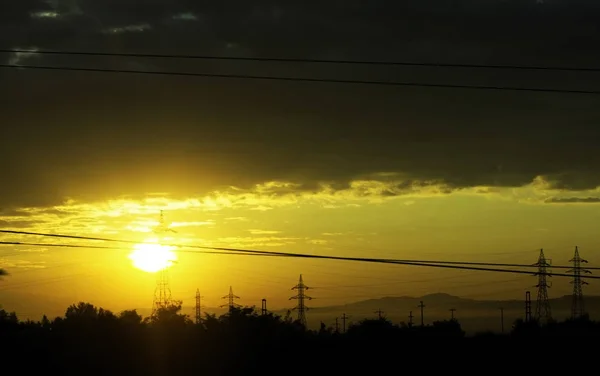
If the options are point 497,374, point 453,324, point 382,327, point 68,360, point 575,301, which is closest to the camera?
point 497,374

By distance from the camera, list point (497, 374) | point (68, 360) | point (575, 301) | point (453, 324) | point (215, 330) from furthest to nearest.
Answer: point (575, 301) → point (453, 324) → point (215, 330) → point (68, 360) → point (497, 374)

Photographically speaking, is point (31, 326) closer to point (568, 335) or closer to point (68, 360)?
point (68, 360)

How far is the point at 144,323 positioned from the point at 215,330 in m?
7.29

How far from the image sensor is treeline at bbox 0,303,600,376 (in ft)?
196

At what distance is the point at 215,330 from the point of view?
67750mm

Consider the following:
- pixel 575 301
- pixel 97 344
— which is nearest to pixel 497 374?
pixel 97 344

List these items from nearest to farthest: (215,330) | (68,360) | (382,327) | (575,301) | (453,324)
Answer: (68,360)
(215,330)
(382,327)
(453,324)
(575,301)

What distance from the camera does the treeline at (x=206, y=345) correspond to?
59750 millimetres

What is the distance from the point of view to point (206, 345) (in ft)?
211

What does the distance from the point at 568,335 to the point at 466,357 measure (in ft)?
40.9

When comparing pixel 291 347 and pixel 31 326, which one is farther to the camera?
pixel 31 326

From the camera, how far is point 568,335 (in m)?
69.7

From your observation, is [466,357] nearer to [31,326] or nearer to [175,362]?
[175,362]

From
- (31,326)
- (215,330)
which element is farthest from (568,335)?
(31,326)
